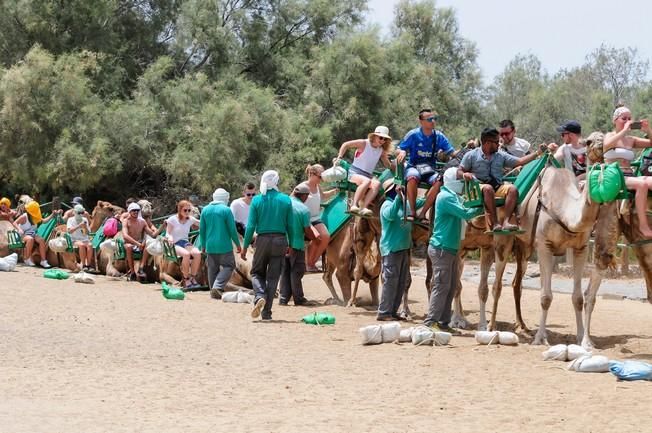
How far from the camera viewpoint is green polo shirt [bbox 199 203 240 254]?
55.0 ft

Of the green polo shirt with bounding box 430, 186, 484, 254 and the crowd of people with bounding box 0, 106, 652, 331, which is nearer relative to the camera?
the green polo shirt with bounding box 430, 186, 484, 254

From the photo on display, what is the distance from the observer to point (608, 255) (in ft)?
37.4

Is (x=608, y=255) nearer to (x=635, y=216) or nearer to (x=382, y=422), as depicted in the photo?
(x=635, y=216)

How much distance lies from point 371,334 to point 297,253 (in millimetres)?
4576

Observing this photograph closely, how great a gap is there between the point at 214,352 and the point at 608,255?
4599 millimetres

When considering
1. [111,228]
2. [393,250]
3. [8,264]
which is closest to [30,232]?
[8,264]

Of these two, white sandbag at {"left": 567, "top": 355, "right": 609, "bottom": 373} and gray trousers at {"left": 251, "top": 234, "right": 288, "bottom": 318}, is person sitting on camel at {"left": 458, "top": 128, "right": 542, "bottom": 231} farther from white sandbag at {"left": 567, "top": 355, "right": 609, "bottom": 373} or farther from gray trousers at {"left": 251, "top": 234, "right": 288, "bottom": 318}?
white sandbag at {"left": 567, "top": 355, "right": 609, "bottom": 373}

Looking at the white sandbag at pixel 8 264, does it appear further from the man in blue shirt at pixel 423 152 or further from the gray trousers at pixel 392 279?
the man in blue shirt at pixel 423 152

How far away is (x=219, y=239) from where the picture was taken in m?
16.8

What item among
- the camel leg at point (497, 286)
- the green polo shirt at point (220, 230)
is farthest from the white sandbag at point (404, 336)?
the green polo shirt at point (220, 230)

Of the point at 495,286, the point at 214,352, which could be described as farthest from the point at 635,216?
the point at 214,352

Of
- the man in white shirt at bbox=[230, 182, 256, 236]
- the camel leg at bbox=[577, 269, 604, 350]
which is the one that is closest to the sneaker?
the camel leg at bbox=[577, 269, 604, 350]

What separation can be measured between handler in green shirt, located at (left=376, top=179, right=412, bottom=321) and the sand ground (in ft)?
1.42

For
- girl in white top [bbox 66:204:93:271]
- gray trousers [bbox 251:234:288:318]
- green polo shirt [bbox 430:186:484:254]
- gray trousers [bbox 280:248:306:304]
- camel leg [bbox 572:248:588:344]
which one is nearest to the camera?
camel leg [bbox 572:248:588:344]
